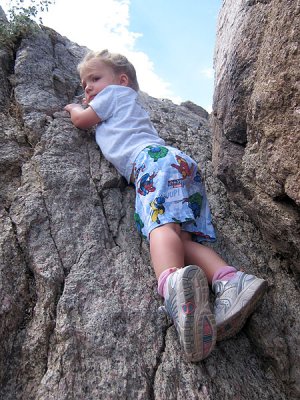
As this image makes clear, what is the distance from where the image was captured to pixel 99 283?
9.29 ft

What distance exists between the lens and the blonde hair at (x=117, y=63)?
434 centimetres

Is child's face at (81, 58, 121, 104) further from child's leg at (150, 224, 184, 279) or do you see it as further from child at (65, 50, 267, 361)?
child's leg at (150, 224, 184, 279)

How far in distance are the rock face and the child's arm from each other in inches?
5.8

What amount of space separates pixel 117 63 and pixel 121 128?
1.05 meters

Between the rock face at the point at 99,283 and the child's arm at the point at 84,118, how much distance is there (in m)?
0.15

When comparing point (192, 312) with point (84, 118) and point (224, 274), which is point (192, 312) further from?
point (84, 118)

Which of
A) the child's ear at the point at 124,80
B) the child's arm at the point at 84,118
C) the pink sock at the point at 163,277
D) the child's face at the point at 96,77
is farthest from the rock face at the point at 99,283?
the child's ear at the point at 124,80

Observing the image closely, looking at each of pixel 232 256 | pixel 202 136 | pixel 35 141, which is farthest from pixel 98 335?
pixel 202 136

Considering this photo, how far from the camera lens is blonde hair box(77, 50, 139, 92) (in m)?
4.34

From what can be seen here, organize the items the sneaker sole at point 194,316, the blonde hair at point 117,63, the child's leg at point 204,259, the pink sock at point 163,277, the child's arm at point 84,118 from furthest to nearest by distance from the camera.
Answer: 1. the blonde hair at point 117,63
2. the child's arm at point 84,118
3. the child's leg at point 204,259
4. the pink sock at point 163,277
5. the sneaker sole at point 194,316

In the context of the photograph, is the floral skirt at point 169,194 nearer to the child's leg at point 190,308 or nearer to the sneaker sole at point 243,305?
the child's leg at point 190,308

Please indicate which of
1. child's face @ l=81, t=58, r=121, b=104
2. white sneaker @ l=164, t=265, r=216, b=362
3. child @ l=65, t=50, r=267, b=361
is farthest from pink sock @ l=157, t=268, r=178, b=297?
child's face @ l=81, t=58, r=121, b=104

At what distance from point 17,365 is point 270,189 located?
216cm

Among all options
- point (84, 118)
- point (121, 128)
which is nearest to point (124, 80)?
point (84, 118)
